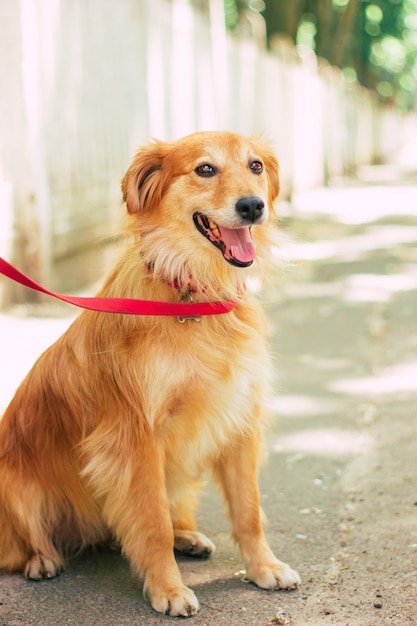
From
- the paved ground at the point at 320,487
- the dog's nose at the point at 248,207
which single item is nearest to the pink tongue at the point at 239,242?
the dog's nose at the point at 248,207

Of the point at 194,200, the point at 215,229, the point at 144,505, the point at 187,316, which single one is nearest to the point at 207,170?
the point at 194,200

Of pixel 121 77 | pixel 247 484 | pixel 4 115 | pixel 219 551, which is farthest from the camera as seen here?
pixel 121 77

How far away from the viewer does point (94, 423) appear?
3402 mm

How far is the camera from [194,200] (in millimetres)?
3482

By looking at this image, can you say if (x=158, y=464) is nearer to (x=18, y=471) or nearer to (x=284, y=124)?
(x=18, y=471)

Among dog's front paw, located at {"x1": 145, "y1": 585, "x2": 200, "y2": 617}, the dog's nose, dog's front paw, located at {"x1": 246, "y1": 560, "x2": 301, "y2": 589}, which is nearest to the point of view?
dog's front paw, located at {"x1": 145, "y1": 585, "x2": 200, "y2": 617}

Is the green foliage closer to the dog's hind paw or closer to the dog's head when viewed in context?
the dog's head

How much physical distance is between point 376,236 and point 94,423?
1042 cm

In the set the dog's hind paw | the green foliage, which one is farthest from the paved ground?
the green foliage

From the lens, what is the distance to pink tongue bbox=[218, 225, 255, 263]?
A: 11.3 feet

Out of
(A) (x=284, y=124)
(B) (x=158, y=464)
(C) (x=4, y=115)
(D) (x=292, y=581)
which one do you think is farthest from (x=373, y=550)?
(A) (x=284, y=124)

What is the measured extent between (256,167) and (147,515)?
147 cm

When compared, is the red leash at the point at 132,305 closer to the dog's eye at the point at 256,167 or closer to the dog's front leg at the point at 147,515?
the dog's front leg at the point at 147,515

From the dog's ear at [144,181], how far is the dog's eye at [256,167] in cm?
37
